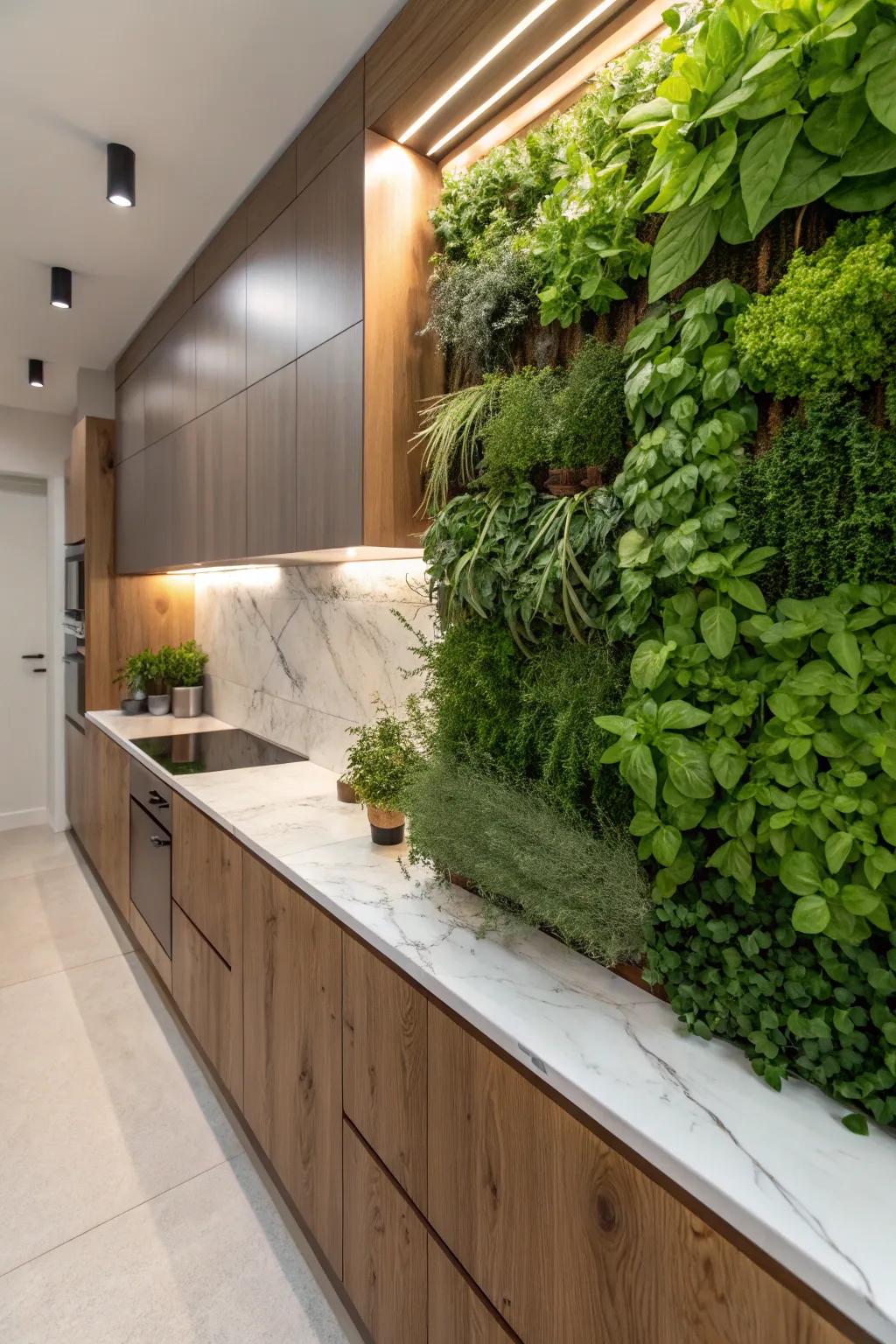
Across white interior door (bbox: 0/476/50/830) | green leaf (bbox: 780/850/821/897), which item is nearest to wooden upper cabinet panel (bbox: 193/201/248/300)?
green leaf (bbox: 780/850/821/897)

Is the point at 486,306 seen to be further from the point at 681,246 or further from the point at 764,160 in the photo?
the point at 764,160

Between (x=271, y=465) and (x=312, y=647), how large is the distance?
0.83 meters

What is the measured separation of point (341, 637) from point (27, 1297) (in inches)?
76.0

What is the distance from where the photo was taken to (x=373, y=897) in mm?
1456

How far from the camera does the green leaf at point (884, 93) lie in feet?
2.61

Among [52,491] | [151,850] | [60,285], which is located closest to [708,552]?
[151,850]

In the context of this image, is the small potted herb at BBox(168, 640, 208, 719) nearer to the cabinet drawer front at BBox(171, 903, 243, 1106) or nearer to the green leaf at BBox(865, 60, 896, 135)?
the cabinet drawer front at BBox(171, 903, 243, 1106)

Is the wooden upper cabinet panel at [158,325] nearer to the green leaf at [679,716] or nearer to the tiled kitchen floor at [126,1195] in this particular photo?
the green leaf at [679,716]

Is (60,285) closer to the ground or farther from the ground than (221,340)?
farther from the ground

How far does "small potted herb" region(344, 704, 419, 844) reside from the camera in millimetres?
1769

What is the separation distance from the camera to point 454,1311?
112cm

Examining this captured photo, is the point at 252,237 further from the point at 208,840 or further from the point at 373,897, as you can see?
the point at 373,897

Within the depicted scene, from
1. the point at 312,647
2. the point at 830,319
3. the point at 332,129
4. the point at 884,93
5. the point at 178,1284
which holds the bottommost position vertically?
the point at 178,1284

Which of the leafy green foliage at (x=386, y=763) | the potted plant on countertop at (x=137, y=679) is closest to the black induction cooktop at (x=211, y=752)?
the potted plant on countertop at (x=137, y=679)
